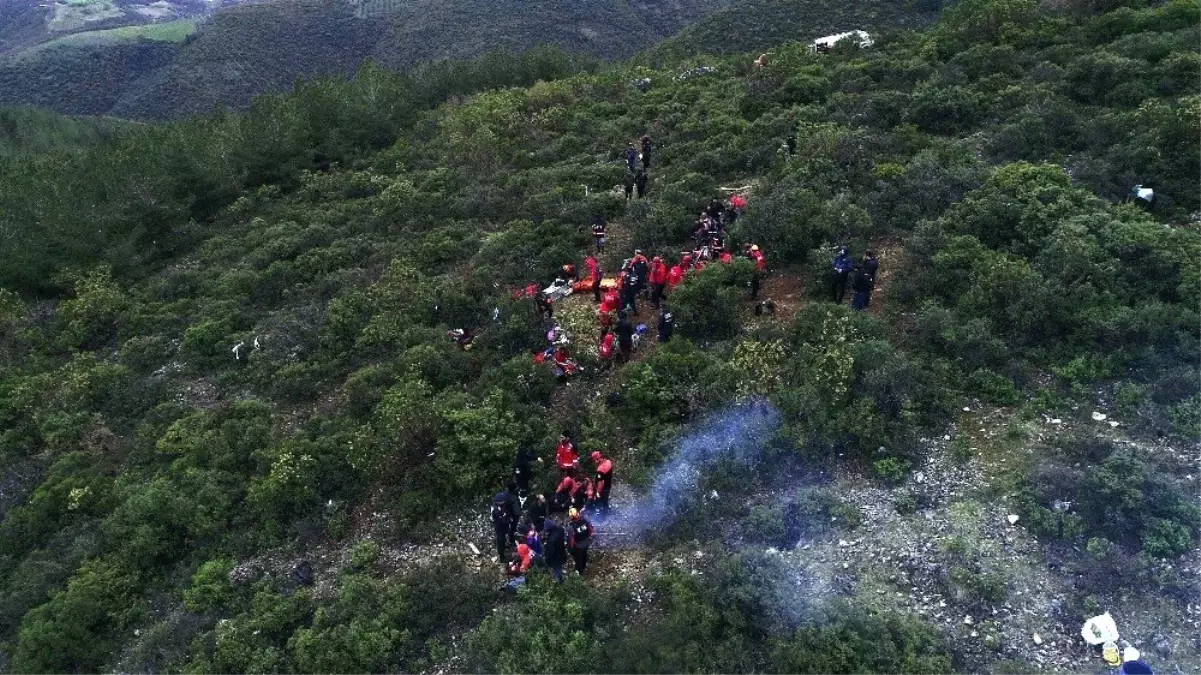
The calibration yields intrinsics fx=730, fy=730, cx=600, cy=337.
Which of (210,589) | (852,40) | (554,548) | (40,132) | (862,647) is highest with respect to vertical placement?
(852,40)

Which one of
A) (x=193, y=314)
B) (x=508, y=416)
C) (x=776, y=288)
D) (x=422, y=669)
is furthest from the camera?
(x=193, y=314)

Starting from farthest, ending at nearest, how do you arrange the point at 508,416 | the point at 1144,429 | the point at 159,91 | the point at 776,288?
the point at 159,91 → the point at 776,288 → the point at 508,416 → the point at 1144,429

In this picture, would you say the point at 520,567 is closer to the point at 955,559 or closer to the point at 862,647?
the point at 862,647

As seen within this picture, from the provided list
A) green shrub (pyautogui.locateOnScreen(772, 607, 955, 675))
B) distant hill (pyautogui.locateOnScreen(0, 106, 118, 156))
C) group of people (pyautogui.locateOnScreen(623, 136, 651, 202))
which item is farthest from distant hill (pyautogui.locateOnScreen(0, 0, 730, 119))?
green shrub (pyautogui.locateOnScreen(772, 607, 955, 675))

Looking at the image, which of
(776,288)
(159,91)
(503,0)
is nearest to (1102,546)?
(776,288)

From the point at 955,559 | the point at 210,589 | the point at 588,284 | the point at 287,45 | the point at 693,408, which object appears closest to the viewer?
the point at 955,559

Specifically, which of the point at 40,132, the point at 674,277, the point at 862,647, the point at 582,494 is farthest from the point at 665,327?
the point at 40,132

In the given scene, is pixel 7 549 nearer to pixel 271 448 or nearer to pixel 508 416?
pixel 271 448

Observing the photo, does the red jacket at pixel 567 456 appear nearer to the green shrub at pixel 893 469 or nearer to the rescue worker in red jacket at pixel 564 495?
the rescue worker in red jacket at pixel 564 495
